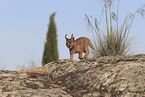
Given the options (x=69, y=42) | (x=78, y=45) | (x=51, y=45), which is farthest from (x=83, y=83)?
(x=51, y=45)

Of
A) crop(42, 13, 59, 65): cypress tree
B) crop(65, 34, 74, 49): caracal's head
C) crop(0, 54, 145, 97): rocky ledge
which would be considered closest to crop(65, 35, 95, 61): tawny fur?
crop(65, 34, 74, 49): caracal's head

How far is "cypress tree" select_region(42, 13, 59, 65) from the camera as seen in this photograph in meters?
14.0

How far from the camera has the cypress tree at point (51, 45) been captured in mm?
14047

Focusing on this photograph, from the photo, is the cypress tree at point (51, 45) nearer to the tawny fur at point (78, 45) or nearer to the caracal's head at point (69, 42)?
the tawny fur at point (78, 45)

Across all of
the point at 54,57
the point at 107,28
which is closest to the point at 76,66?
the point at 107,28

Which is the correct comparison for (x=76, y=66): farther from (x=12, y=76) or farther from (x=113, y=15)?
(x=113, y=15)

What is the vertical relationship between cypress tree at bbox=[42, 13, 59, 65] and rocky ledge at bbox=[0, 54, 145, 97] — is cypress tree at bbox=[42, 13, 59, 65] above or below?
above

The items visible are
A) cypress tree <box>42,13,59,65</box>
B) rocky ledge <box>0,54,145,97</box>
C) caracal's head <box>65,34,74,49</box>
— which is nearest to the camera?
rocky ledge <box>0,54,145,97</box>

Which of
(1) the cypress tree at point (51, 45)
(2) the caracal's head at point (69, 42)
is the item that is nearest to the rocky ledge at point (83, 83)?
(2) the caracal's head at point (69, 42)

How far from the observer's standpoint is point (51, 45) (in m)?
14.3

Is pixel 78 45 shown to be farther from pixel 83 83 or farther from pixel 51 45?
pixel 51 45

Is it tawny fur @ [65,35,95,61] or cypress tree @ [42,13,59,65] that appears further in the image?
cypress tree @ [42,13,59,65]

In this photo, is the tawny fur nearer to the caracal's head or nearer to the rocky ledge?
the caracal's head

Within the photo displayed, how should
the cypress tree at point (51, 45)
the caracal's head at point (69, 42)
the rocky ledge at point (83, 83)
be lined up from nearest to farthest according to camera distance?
the rocky ledge at point (83, 83)
the caracal's head at point (69, 42)
the cypress tree at point (51, 45)
